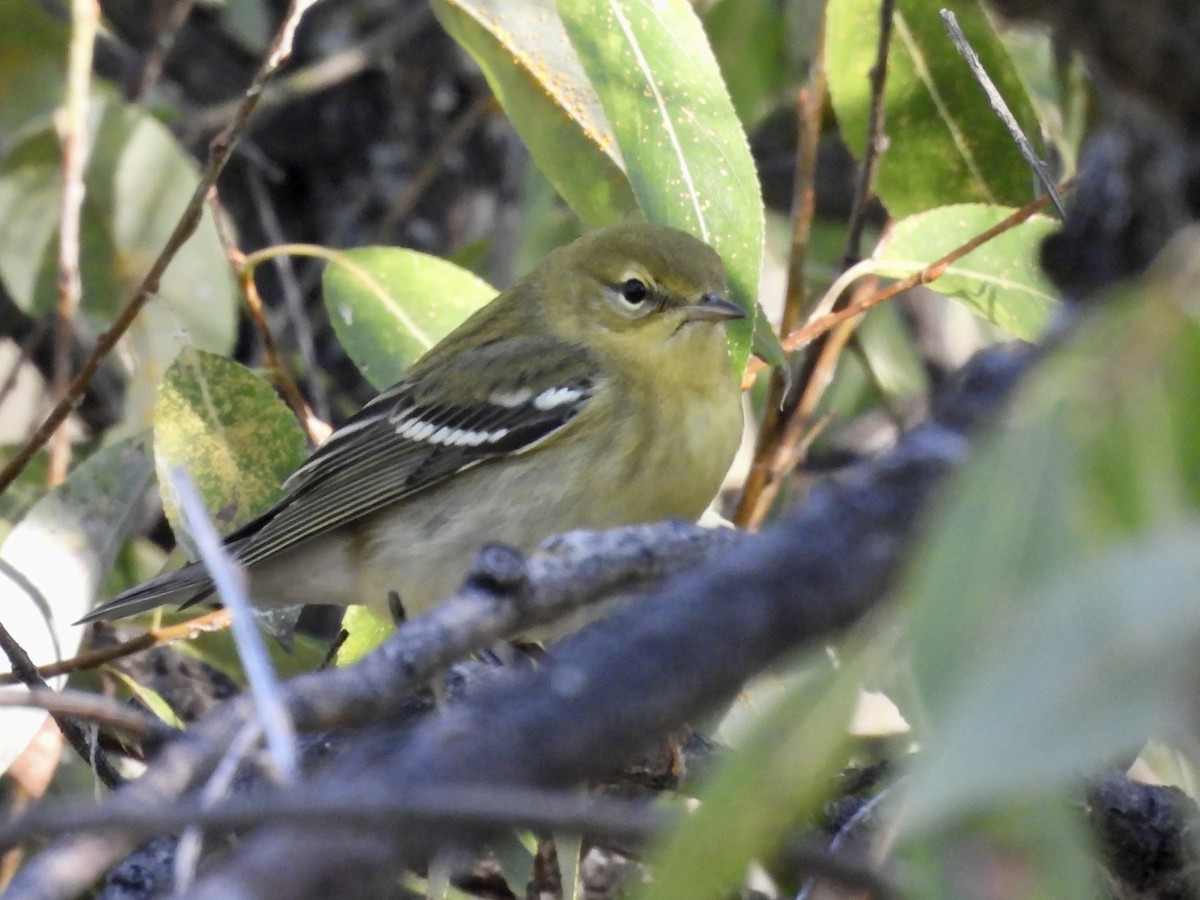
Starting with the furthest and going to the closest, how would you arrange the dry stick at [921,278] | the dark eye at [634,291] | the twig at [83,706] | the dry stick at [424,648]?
the dark eye at [634,291] → the dry stick at [921,278] → the twig at [83,706] → the dry stick at [424,648]

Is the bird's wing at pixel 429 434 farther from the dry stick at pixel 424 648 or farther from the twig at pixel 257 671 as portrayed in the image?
the twig at pixel 257 671

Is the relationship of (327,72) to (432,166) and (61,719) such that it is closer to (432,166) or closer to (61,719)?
(432,166)

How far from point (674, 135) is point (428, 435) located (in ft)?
3.48

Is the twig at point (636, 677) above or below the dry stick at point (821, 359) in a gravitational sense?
above

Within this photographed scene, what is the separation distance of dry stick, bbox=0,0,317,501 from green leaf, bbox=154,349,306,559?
0.53 ft

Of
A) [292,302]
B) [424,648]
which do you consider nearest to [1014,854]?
[424,648]

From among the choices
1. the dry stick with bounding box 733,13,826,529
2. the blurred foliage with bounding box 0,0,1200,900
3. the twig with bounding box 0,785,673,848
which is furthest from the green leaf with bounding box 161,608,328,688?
the twig with bounding box 0,785,673,848

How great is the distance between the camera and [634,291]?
3328 millimetres

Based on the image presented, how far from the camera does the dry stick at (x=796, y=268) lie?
2.84 meters

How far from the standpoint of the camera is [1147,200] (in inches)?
41.3

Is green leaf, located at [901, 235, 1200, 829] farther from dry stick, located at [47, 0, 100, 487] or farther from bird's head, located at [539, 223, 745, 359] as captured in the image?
dry stick, located at [47, 0, 100, 487]

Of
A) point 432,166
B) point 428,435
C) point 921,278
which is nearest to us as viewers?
point 921,278

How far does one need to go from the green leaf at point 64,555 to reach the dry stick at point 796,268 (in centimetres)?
107

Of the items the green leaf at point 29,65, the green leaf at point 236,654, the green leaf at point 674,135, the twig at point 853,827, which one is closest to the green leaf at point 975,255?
the green leaf at point 674,135
